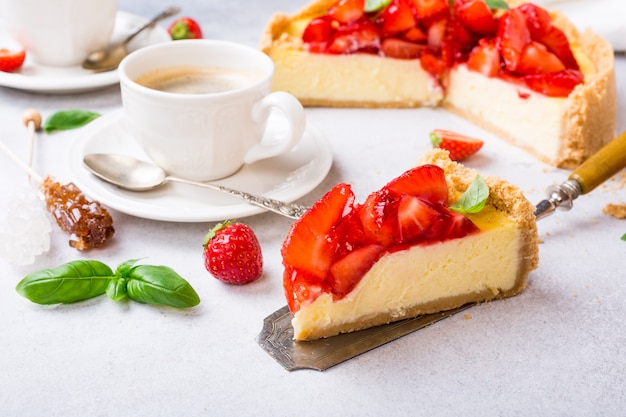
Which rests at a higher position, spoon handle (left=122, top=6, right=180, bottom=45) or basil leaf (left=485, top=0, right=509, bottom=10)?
basil leaf (left=485, top=0, right=509, bottom=10)

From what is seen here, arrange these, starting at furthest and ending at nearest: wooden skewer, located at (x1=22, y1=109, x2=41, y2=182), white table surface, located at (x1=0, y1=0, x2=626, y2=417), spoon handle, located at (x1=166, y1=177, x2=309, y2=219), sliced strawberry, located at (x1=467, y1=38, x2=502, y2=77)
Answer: sliced strawberry, located at (x1=467, y1=38, x2=502, y2=77), wooden skewer, located at (x1=22, y1=109, x2=41, y2=182), spoon handle, located at (x1=166, y1=177, x2=309, y2=219), white table surface, located at (x1=0, y1=0, x2=626, y2=417)

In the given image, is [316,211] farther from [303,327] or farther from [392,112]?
[392,112]

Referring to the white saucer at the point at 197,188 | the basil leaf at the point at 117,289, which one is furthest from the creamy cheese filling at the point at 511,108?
the basil leaf at the point at 117,289

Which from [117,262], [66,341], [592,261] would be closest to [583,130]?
[592,261]

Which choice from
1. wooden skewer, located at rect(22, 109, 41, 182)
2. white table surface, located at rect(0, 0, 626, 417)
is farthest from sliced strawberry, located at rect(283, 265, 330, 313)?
wooden skewer, located at rect(22, 109, 41, 182)

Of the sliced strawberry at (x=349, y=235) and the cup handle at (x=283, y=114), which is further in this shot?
the cup handle at (x=283, y=114)

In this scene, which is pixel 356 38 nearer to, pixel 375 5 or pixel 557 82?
pixel 375 5

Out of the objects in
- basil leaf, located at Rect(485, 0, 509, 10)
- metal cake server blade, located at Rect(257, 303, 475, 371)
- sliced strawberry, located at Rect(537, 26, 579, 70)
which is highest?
basil leaf, located at Rect(485, 0, 509, 10)

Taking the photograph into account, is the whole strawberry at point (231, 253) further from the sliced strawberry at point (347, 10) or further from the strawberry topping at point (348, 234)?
the sliced strawberry at point (347, 10)

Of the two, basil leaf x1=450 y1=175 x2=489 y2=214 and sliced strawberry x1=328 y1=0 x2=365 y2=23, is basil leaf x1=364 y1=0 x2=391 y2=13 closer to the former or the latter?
sliced strawberry x1=328 y1=0 x2=365 y2=23
